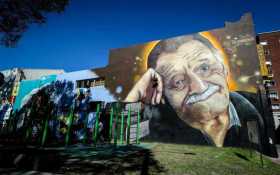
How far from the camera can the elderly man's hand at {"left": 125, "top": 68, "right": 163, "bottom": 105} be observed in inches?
702

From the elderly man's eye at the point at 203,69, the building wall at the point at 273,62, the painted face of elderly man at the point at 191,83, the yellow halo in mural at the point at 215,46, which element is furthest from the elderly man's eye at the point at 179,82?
the building wall at the point at 273,62

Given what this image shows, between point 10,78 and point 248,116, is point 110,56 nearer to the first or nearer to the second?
point 248,116

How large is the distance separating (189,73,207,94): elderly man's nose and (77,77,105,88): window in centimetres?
981

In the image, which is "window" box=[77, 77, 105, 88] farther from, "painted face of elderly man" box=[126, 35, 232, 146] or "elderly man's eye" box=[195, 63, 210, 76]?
"elderly man's eye" box=[195, 63, 210, 76]

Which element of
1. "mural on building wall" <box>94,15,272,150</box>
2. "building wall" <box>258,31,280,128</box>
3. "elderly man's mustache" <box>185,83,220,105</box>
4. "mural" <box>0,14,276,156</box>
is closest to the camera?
"mural" <box>0,14,276,156</box>

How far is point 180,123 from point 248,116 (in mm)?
5199

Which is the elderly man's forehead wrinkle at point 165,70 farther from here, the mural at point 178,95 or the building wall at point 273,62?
the building wall at point 273,62

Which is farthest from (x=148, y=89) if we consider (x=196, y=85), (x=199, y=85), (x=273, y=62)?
(x=273, y=62)

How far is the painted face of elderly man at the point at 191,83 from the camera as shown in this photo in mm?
15062

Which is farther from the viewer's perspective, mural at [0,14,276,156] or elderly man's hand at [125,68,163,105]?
elderly man's hand at [125,68,163,105]

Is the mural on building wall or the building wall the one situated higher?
the building wall

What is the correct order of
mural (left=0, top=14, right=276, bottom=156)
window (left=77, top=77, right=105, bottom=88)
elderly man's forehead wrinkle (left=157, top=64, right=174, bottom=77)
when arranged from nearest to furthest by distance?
mural (left=0, top=14, right=276, bottom=156) < elderly man's forehead wrinkle (left=157, top=64, right=174, bottom=77) < window (left=77, top=77, right=105, bottom=88)

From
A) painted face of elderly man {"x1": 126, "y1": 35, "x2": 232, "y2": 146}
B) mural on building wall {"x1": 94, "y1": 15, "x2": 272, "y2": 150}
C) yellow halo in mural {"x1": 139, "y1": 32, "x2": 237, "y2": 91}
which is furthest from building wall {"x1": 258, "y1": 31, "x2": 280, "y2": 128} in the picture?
painted face of elderly man {"x1": 126, "y1": 35, "x2": 232, "y2": 146}

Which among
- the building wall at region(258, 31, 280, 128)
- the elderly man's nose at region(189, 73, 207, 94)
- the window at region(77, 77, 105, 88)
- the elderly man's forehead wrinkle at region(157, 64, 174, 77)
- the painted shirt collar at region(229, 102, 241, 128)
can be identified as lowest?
the painted shirt collar at region(229, 102, 241, 128)
